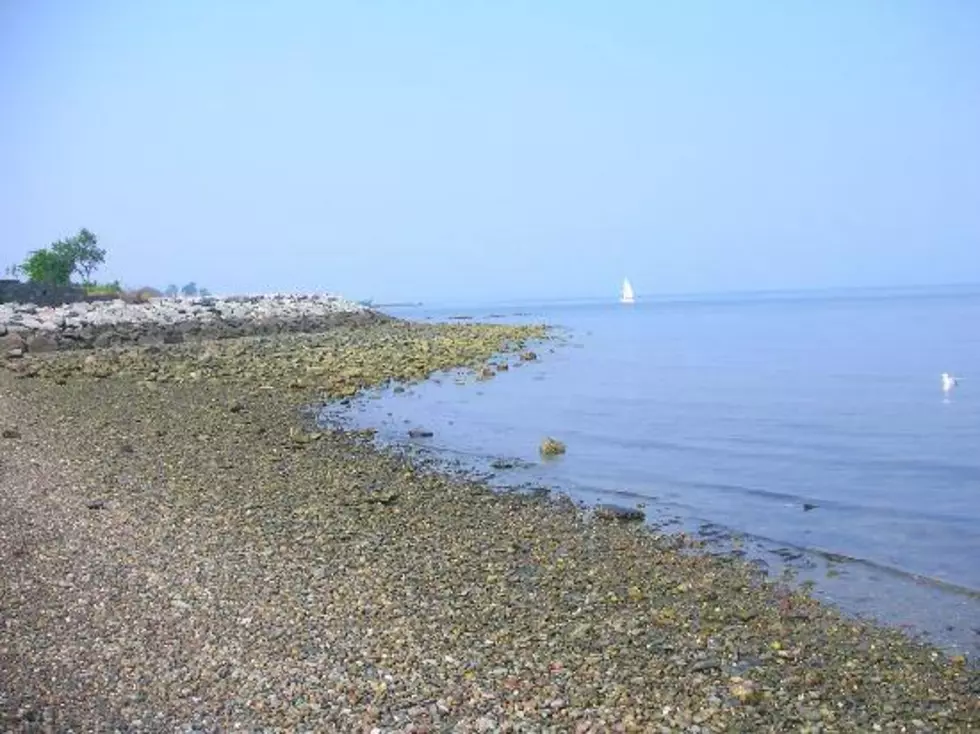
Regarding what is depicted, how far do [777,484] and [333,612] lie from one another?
333 inches

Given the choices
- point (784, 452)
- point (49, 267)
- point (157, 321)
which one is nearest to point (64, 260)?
point (49, 267)

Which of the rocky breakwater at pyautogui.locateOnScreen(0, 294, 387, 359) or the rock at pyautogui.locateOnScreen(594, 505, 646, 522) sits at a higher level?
the rocky breakwater at pyautogui.locateOnScreen(0, 294, 387, 359)

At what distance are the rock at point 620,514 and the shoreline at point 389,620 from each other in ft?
0.94

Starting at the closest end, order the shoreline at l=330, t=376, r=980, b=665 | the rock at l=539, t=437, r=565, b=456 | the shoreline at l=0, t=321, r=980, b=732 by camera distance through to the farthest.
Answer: the shoreline at l=0, t=321, r=980, b=732, the shoreline at l=330, t=376, r=980, b=665, the rock at l=539, t=437, r=565, b=456

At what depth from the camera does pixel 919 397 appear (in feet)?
77.8

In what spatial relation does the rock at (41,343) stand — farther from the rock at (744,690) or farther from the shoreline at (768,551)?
the rock at (744,690)

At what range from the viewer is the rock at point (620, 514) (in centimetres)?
1120

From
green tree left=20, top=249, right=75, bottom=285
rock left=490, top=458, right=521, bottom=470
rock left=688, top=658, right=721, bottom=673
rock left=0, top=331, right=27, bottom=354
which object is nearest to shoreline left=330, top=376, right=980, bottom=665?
rock left=490, top=458, right=521, bottom=470

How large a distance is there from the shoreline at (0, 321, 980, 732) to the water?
51.5 inches

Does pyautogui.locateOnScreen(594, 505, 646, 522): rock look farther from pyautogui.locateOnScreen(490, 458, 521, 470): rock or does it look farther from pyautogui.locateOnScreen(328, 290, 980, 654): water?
pyautogui.locateOnScreen(490, 458, 521, 470): rock

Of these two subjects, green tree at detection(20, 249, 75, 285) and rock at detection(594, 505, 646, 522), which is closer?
rock at detection(594, 505, 646, 522)

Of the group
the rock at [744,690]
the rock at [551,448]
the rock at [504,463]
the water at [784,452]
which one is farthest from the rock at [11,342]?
the rock at [744,690]

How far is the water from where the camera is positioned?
9531 millimetres

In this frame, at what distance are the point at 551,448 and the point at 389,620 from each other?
9.40 metres
